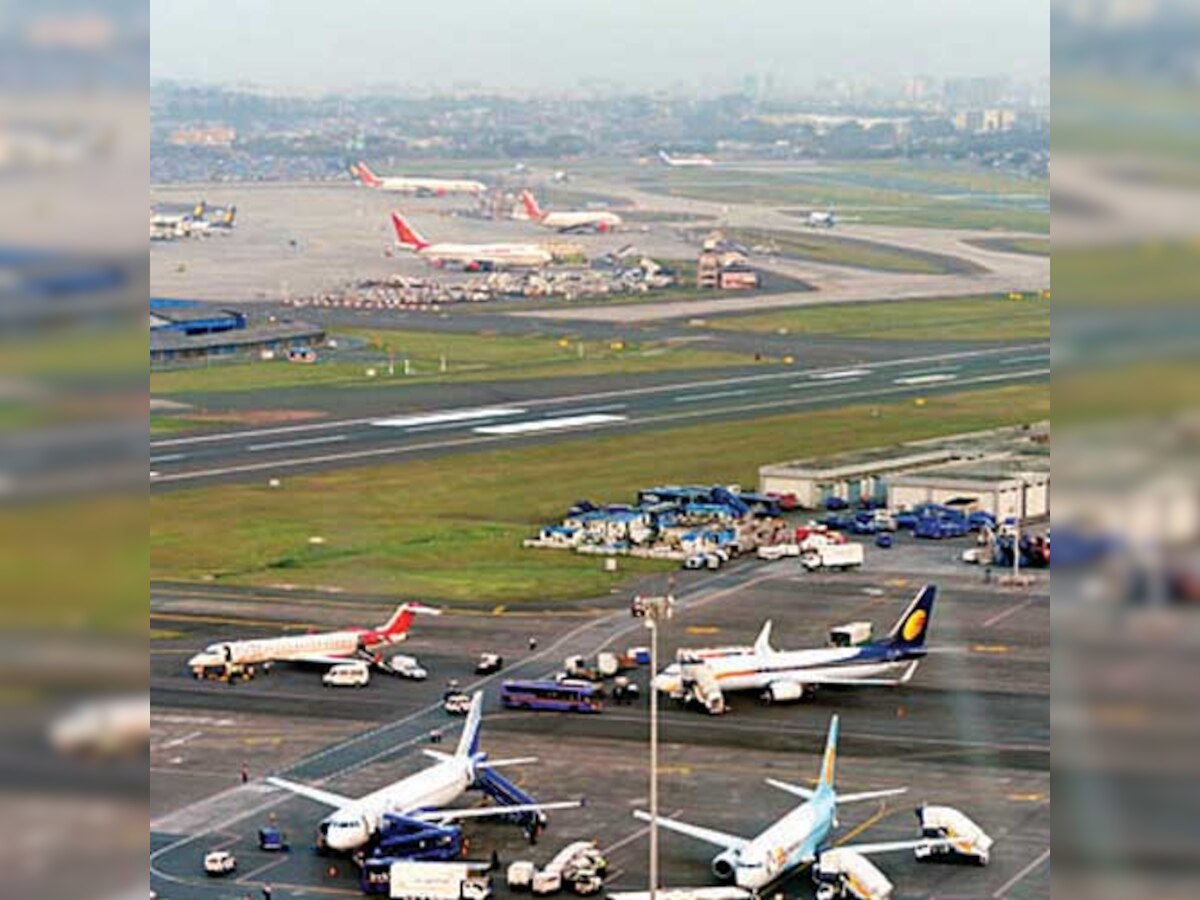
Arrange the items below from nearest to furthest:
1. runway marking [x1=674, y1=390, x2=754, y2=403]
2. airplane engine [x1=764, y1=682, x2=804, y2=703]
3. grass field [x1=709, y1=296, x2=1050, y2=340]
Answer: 1. airplane engine [x1=764, y1=682, x2=804, y2=703]
2. runway marking [x1=674, y1=390, x2=754, y2=403]
3. grass field [x1=709, y1=296, x2=1050, y2=340]

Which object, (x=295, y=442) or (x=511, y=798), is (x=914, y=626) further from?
(x=295, y=442)

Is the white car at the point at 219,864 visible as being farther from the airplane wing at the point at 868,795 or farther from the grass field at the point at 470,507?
the grass field at the point at 470,507

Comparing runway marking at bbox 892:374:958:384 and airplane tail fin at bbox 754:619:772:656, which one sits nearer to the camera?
airplane tail fin at bbox 754:619:772:656

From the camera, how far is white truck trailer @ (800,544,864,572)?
249 feet

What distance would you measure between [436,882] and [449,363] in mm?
90667

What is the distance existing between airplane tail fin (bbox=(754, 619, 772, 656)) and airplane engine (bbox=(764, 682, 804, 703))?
122 centimetres

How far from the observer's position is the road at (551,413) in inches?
3816

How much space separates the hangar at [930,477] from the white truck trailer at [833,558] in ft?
34.5

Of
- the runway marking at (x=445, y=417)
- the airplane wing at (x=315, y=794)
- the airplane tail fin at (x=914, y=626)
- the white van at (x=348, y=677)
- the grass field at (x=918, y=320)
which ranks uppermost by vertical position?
the grass field at (x=918, y=320)

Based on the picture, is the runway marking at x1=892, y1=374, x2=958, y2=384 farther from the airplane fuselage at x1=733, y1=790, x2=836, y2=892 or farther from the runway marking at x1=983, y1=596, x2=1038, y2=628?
the airplane fuselage at x1=733, y1=790, x2=836, y2=892

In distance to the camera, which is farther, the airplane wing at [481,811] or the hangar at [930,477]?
the hangar at [930,477]

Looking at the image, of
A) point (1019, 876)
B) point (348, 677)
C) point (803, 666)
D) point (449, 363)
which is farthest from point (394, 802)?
point (449, 363)

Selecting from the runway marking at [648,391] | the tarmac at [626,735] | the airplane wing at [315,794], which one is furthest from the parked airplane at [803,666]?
the runway marking at [648,391]

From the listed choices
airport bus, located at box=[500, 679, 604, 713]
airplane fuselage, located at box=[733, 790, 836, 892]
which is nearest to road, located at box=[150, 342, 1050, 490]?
airport bus, located at box=[500, 679, 604, 713]
